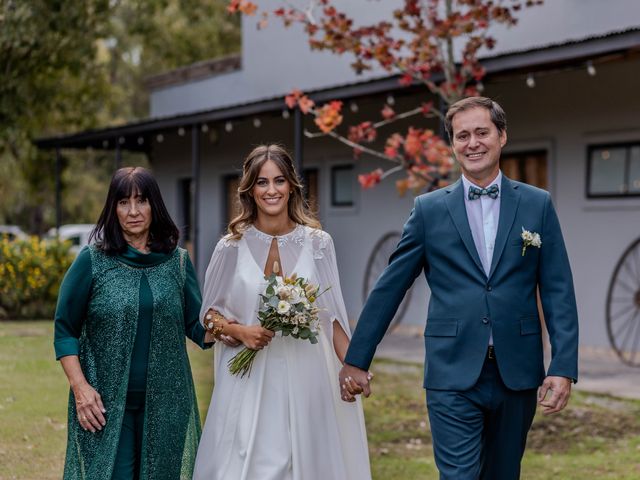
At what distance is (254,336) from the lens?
465cm

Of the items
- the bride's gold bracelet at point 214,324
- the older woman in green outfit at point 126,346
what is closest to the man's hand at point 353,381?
the bride's gold bracelet at point 214,324

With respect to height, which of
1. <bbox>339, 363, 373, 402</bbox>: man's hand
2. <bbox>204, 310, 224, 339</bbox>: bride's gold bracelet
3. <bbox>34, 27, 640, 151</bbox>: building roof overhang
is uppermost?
<bbox>34, 27, 640, 151</bbox>: building roof overhang

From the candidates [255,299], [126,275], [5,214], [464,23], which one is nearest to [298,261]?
[255,299]

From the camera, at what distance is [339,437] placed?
481 cm

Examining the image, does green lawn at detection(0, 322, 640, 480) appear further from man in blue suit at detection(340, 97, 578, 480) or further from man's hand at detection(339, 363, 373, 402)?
man in blue suit at detection(340, 97, 578, 480)

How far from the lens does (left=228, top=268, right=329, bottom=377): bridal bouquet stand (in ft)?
14.9

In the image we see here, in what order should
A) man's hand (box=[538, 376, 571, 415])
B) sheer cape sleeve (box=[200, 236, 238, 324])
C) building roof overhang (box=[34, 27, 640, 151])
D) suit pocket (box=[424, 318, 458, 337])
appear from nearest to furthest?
man's hand (box=[538, 376, 571, 415])
suit pocket (box=[424, 318, 458, 337])
sheer cape sleeve (box=[200, 236, 238, 324])
building roof overhang (box=[34, 27, 640, 151])

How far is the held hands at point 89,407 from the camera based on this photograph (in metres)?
4.38

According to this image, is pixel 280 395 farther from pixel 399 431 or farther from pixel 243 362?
pixel 399 431

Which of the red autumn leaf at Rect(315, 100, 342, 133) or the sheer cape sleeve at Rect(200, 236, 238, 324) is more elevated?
the red autumn leaf at Rect(315, 100, 342, 133)

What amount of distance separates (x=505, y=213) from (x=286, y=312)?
39.7 inches

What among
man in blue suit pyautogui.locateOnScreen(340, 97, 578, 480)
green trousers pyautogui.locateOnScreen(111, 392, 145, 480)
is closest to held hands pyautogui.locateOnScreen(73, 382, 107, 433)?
green trousers pyautogui.locateOnScreen(111, 392, 145, 480)

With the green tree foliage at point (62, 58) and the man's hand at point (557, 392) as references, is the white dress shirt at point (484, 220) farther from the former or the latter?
the green tree foliage at point (62, 58)

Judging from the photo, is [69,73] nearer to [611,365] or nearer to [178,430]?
[611,365]
